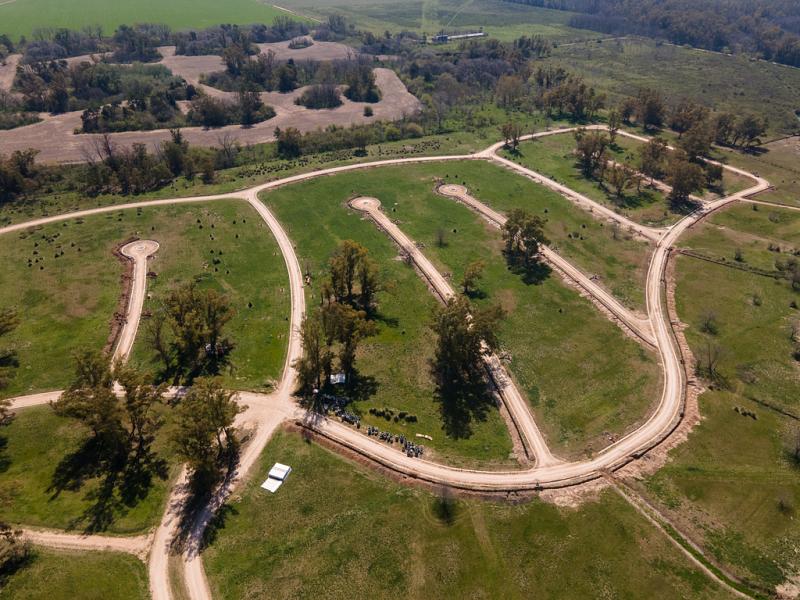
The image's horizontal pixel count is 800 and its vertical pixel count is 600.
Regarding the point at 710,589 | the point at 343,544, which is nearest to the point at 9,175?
the point at 343,544

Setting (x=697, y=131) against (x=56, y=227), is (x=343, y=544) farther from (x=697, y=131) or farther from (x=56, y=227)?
(x=697, y=131)

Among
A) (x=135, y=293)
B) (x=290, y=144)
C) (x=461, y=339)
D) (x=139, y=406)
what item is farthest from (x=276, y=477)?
(x=290, y=144)

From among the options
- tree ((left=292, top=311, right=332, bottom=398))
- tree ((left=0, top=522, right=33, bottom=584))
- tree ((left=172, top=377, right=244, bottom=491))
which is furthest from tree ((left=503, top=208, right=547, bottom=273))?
tree ((left=0, top=522, right=33, bottom=584))

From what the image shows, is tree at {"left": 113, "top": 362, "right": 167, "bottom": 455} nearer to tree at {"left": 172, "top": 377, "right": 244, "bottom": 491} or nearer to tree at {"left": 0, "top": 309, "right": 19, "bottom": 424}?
tree at {"left": 172, "top": 377, "right": 244, "bottom": 491}

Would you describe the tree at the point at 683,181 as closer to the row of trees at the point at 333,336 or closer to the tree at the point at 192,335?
the row of trees at the point at 333,336

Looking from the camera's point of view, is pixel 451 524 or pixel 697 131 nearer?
pixel 451 524
